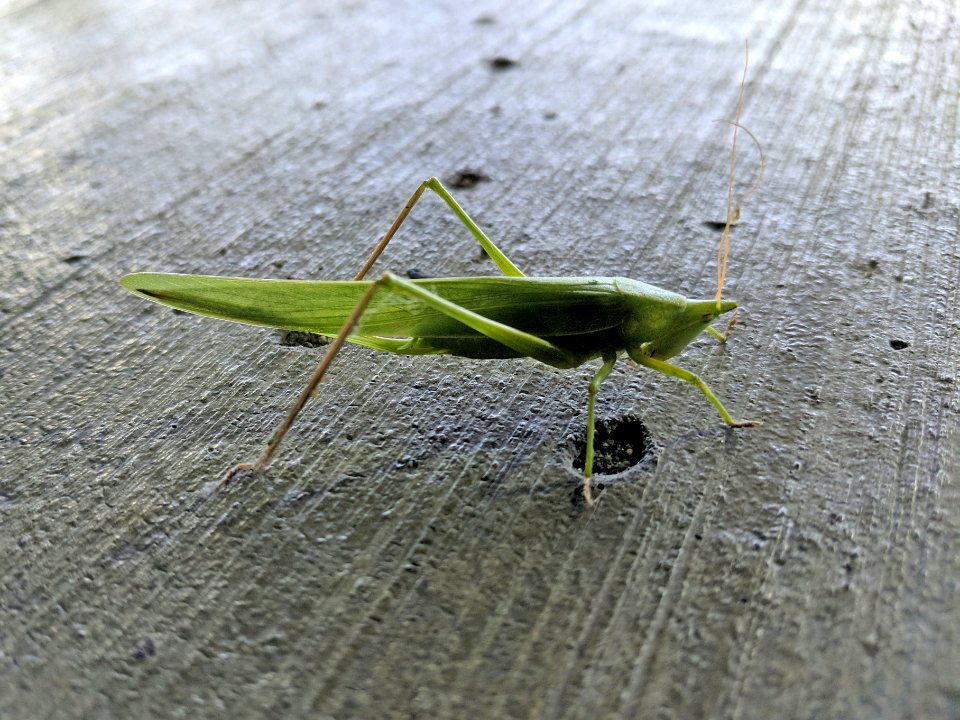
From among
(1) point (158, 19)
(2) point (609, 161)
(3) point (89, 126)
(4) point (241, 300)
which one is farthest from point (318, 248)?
(1) point (158, 19)

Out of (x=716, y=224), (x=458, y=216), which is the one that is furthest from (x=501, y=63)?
(x=458, y=216)

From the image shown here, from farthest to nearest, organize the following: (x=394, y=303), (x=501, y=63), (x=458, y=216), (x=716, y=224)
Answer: (x=501, y=63) < (x=716, y=224) < (x=458, y=216) < (x=394, y=303)

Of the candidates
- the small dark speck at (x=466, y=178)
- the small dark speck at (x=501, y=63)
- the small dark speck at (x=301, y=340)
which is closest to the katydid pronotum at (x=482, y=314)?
the small dark speck at (x=301, y=340)

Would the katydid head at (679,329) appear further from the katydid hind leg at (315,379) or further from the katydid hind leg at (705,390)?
the katydid hind leg at (315,379)

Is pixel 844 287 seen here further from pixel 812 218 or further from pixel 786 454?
pixel 786 454

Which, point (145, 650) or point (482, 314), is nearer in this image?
point (145, 650)

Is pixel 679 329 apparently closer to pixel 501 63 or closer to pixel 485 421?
pixel 485 421

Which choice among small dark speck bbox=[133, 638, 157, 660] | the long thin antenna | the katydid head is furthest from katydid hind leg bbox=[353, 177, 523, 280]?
small dark speck bbox=[133, 638, 157, 660]
